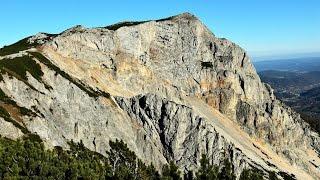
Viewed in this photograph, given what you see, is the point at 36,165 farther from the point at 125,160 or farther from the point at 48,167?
the point at 125,160

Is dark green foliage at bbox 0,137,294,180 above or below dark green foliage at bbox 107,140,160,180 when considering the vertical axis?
above

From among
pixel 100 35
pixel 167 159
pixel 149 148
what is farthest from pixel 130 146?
pixel 100 35

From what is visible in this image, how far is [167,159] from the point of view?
141m

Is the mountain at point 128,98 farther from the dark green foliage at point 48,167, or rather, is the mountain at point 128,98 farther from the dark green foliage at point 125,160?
the dark green foliage at point 48,167

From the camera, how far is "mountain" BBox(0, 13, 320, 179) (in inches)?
4505

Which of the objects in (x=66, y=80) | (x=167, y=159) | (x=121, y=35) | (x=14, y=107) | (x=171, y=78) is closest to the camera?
(x=14, y=107)

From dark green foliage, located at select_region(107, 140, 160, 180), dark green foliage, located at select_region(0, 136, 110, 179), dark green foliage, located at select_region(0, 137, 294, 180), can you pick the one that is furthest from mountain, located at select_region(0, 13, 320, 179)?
dark green foliage, located at select_region(0, 136, 110, 179)

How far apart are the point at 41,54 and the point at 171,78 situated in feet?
183

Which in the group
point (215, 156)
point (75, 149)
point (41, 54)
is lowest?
point (215, 156)

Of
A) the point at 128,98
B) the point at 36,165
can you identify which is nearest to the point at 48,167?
the point at 36,165

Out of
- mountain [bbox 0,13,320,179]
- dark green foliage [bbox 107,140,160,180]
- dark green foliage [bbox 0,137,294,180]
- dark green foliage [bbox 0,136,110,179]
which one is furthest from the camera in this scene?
mountain [bbox 0,13,320,179]

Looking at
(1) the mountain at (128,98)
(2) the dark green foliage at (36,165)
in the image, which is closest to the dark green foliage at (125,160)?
(1) the mountain at (128,98)

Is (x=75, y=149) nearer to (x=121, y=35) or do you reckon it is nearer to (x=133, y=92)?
(x=133, y=92)

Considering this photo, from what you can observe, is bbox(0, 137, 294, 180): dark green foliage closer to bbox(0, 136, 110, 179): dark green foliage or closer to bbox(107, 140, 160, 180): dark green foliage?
bbox(0, 136, 110, 179): dark green foliage
